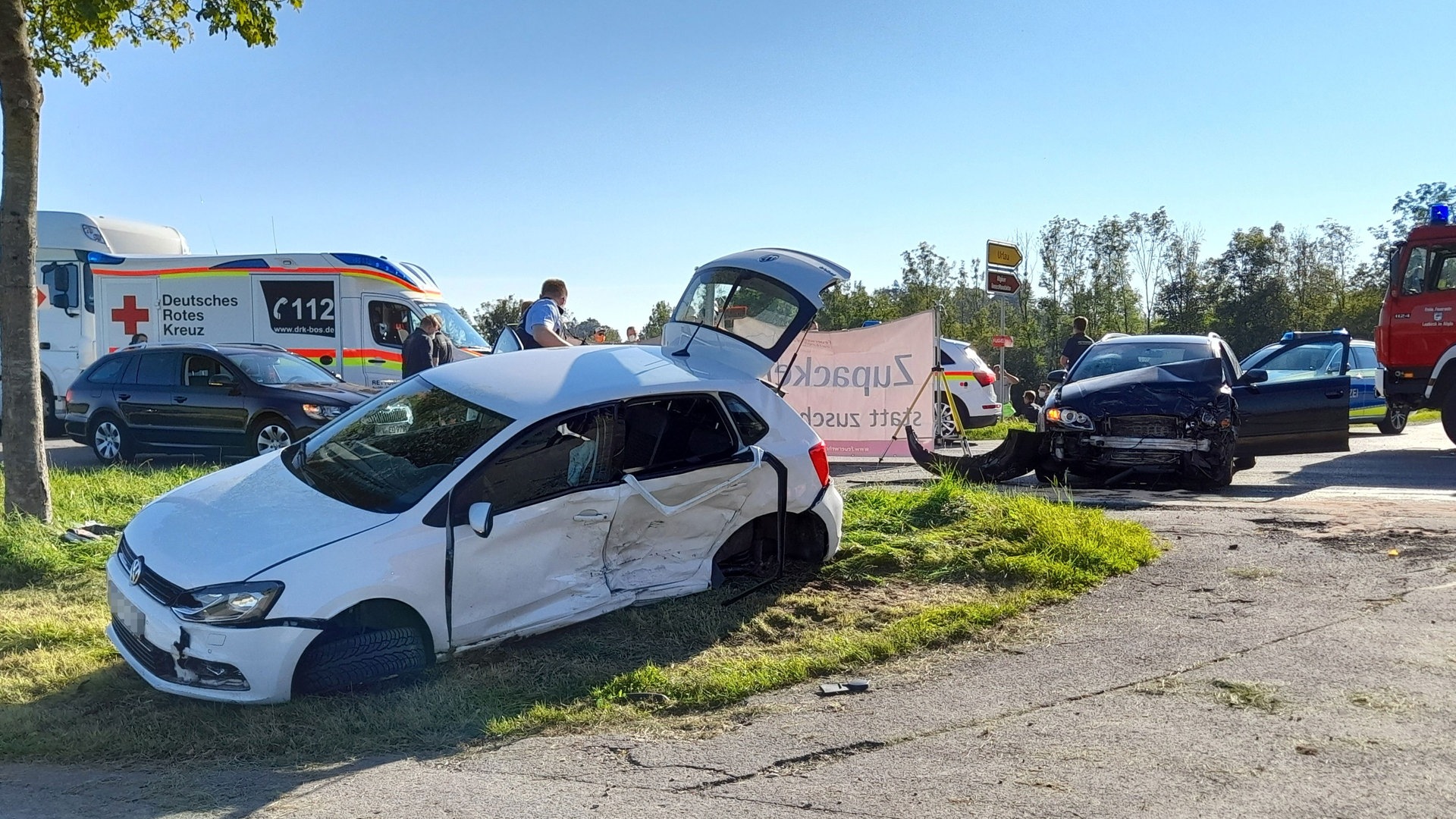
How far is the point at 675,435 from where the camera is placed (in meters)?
5.78

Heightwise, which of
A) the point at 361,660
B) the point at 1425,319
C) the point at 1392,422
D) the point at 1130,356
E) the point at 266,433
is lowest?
the point at 361,660

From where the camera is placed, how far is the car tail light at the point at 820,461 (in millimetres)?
6242

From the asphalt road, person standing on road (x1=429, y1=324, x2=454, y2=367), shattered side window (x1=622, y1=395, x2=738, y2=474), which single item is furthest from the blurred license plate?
person standing on road (x1=429, y1=324, x2=454, y2=367)

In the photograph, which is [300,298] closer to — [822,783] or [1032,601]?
[1032,601]

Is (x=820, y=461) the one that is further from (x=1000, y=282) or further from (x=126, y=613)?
(x=1000, y=282)

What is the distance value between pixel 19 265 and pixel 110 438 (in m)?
5.86

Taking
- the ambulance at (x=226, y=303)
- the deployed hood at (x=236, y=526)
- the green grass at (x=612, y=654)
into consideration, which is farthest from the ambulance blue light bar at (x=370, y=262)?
the deployed hood at (x=236, y=526)

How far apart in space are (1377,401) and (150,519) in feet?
55.0

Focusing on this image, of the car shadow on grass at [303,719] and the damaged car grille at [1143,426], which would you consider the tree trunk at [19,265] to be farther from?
the damaged car grille at [1143,426]

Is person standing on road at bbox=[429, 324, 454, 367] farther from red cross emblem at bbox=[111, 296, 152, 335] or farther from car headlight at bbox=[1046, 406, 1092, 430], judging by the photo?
red cross emblem at bbox=[111, 296, 152, 335]

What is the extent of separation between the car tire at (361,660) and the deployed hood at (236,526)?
0.43 metres

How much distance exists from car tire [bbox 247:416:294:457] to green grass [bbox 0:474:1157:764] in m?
4.56

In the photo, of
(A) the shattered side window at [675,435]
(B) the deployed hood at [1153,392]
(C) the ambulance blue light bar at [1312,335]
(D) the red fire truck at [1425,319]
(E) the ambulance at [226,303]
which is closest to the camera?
(A) the shattered side window at [675,435]

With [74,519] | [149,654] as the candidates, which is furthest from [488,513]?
[74,519]
